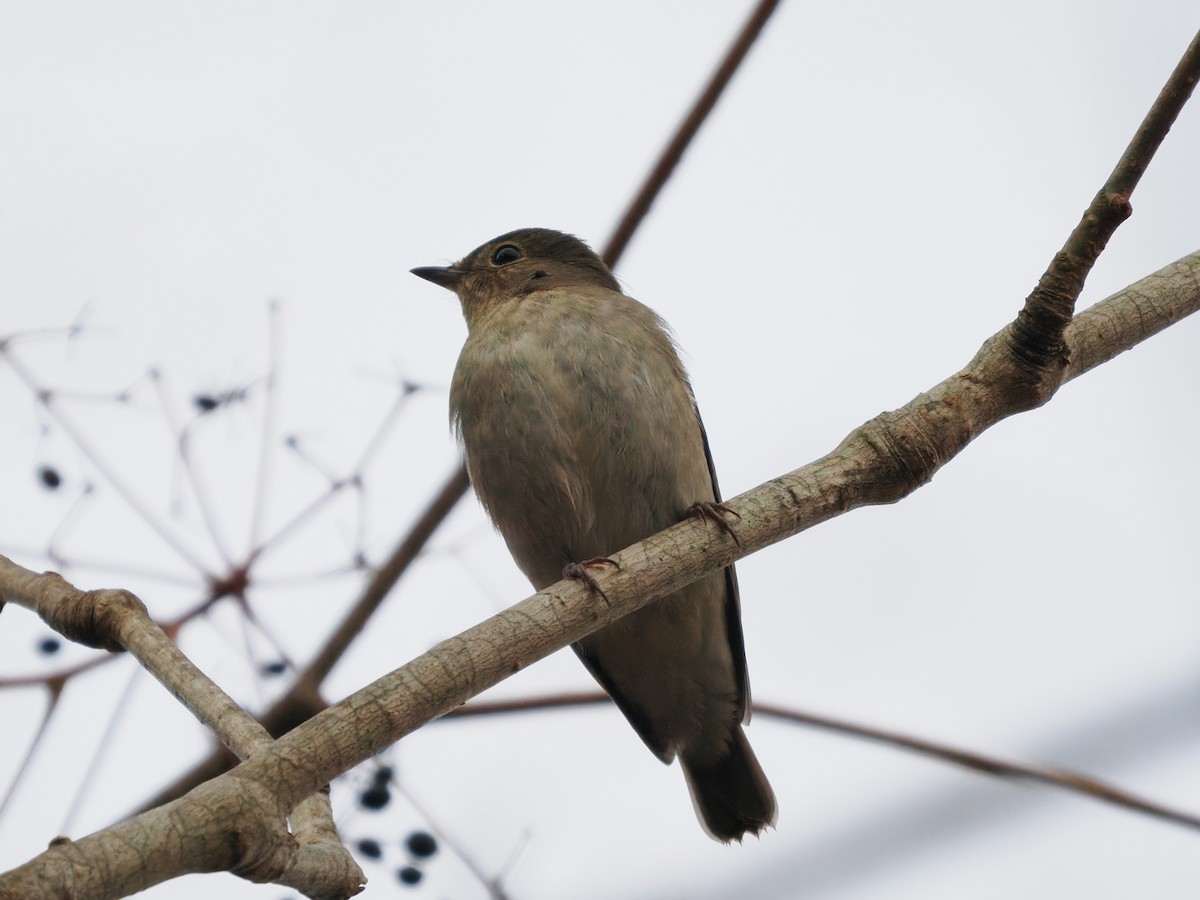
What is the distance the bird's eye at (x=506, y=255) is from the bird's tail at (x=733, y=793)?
2.77m

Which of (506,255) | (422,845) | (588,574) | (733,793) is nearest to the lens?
(588,574)

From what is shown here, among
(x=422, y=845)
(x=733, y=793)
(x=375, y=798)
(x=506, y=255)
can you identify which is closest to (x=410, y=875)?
(x=422, y=845)

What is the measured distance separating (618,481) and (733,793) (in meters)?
1.87

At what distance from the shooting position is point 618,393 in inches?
208

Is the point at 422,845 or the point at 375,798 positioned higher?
the point at 375,798

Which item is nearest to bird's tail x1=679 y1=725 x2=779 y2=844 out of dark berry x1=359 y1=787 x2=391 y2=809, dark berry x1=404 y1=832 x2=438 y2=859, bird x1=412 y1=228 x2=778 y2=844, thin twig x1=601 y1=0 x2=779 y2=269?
bird x1=412 y1=228 x2=778 y2=844

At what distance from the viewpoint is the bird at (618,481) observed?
5.25 meters

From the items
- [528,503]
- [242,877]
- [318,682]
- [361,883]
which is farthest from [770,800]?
[242,877]

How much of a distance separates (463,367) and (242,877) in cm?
351

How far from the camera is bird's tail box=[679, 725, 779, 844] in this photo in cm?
608

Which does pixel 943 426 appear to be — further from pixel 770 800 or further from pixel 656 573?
pixel 770 800

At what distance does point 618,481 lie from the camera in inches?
206

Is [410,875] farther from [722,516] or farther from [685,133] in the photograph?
[685,133]

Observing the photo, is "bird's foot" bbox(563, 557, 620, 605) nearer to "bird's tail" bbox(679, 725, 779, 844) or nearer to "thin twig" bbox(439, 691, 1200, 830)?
"thin twig" bbox(439, 691, 1200, 830)
